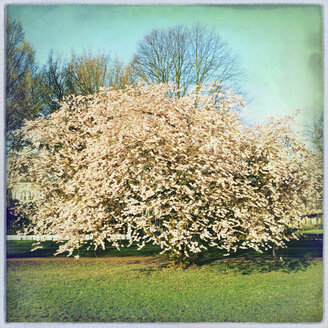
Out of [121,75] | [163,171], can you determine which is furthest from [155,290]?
[121,75]

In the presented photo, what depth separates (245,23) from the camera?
4.93 metres

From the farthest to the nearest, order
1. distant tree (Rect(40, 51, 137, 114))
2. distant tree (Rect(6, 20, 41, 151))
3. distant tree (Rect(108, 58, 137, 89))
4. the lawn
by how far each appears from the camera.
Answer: distant tree (Rect(108, 58, 137, 89)), distant tree (Rect(40, 51, 137, 114)), distant tree (Rect(6, 20, 41, 151)), the lawn

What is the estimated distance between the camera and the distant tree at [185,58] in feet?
17.3

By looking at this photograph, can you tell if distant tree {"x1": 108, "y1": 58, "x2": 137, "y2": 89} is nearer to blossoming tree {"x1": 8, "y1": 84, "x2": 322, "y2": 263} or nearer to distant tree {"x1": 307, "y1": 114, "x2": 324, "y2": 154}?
blossoming tree {"x1": 8, "y1": 84, "x2": 322, "y2": 263}

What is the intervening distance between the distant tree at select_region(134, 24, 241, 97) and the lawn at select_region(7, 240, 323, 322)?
3.06 m

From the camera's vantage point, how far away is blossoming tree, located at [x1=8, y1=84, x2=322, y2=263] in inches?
205

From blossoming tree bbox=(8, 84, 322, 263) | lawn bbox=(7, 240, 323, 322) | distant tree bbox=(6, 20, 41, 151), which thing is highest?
distant tree bbox=(6, 20, 41, 151)

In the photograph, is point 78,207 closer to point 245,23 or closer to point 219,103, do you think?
point 219,103

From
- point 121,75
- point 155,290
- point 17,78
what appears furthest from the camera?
point 121,75

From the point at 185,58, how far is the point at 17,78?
9.28ft

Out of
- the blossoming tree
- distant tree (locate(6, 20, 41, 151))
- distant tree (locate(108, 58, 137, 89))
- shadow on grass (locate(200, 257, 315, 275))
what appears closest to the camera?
distant tree (locate(6, 20, 41, 151))

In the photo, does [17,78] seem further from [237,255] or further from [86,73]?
[237,255]

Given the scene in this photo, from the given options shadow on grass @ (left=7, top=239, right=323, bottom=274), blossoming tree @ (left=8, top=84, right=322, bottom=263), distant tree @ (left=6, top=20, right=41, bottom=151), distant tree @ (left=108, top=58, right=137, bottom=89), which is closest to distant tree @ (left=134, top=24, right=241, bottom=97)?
distant tree @ (left=108, top=58, right=137, bottom=89)

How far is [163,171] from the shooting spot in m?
5.29
